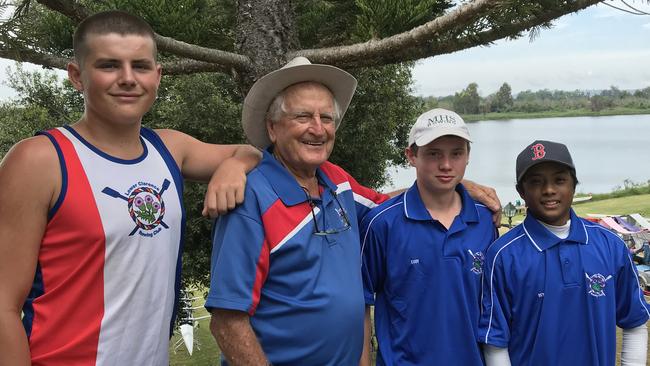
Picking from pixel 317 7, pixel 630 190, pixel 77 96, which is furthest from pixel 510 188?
pixel 317 7

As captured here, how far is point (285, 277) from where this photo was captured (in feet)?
6.08

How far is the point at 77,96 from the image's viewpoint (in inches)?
484

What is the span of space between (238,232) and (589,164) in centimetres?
5154

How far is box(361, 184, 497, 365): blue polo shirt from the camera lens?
2.19m

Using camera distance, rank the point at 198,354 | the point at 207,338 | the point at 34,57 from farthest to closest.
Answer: the point at 207,338 → the point at 198,354 → the point at 34,57

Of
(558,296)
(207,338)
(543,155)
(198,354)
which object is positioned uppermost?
(543,155)

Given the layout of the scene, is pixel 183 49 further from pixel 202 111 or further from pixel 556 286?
pixel 202 111

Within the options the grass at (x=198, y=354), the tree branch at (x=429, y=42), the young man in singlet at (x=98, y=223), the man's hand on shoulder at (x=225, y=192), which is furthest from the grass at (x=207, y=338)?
the young man in singlet at (x=98, y=223)

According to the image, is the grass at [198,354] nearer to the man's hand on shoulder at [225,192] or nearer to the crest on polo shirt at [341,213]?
the crest on polo shirt at [341,213]

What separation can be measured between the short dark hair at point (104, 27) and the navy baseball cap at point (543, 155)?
149 centimetres

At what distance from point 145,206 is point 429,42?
7.00ft

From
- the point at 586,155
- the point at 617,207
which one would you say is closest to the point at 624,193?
the point at 617,207

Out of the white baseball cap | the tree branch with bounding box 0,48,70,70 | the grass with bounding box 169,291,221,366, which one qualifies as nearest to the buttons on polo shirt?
the white baseball cap

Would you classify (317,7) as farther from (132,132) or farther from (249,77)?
(132,132)
